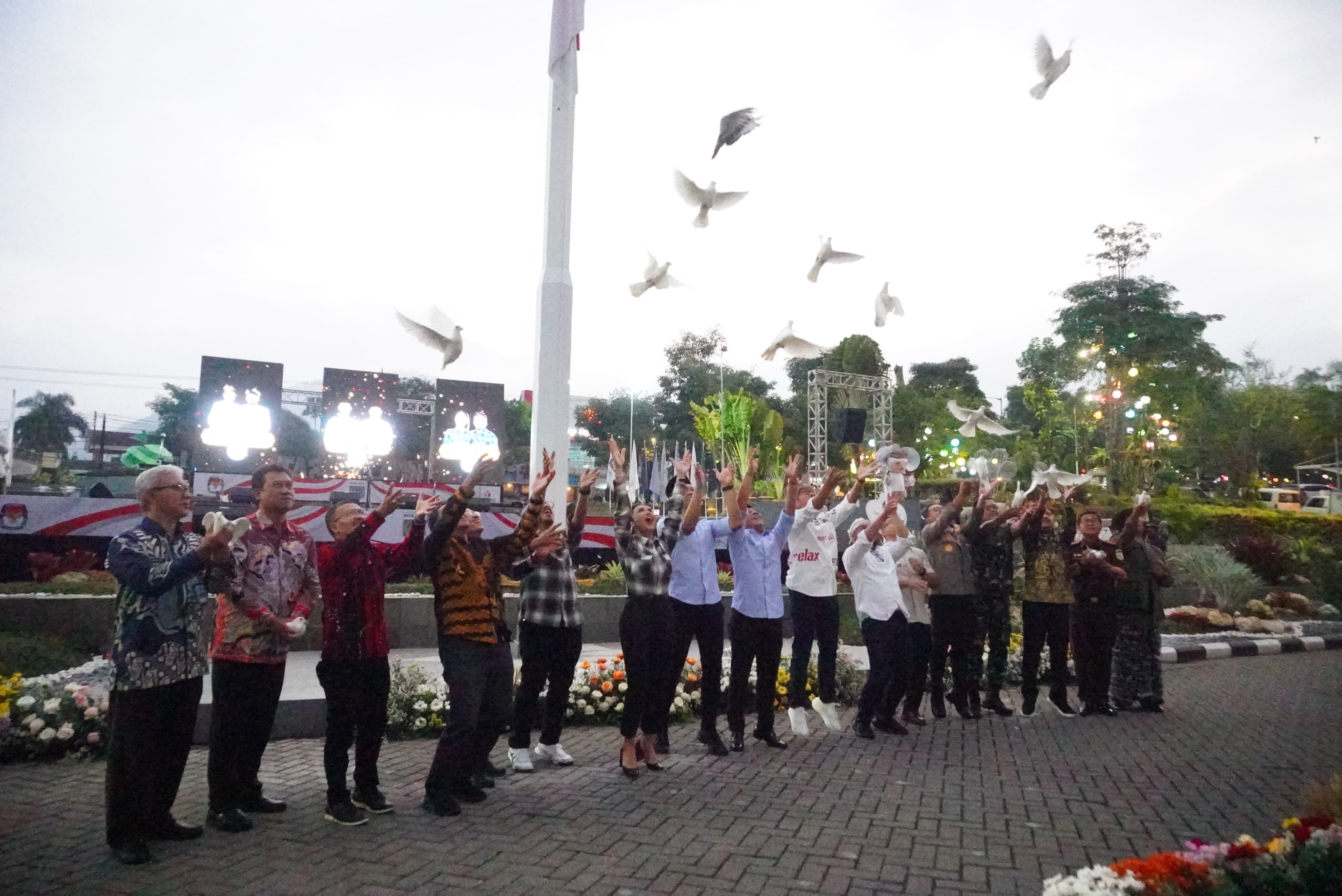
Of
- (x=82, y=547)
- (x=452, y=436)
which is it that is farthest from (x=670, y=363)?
(x=82, y=547)

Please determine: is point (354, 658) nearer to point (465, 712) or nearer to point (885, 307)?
point (465, 712)

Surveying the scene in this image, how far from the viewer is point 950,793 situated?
5215mm

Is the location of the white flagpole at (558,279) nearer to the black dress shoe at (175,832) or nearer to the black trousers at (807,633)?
the black trousers at (807,633)

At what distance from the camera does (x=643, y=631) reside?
5652mm

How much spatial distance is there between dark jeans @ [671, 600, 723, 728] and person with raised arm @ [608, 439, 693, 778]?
23 cm

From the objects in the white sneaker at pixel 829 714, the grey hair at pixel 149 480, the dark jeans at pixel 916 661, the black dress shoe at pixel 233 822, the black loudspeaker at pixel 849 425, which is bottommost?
the white sneaker at pixel 829 714

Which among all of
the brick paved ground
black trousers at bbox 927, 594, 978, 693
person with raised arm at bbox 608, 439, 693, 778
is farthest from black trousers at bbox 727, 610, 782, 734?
black trousers at bbox 927, 594, 978, 693

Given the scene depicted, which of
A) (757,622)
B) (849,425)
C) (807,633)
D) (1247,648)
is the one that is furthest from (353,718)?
(849,425)

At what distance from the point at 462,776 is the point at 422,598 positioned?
607 centimetres

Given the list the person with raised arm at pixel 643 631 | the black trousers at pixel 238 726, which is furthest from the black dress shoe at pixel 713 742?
the black trousers at pixel 238 726

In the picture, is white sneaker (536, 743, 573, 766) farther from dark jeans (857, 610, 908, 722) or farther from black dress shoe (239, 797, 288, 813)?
dark jeans (857, 610, 908, 722)

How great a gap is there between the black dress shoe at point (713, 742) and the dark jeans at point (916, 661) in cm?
184

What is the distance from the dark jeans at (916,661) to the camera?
7.34 meters

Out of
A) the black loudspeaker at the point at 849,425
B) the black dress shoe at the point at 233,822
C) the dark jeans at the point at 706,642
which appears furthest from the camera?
the black loudspeaker at the point at 849,425
